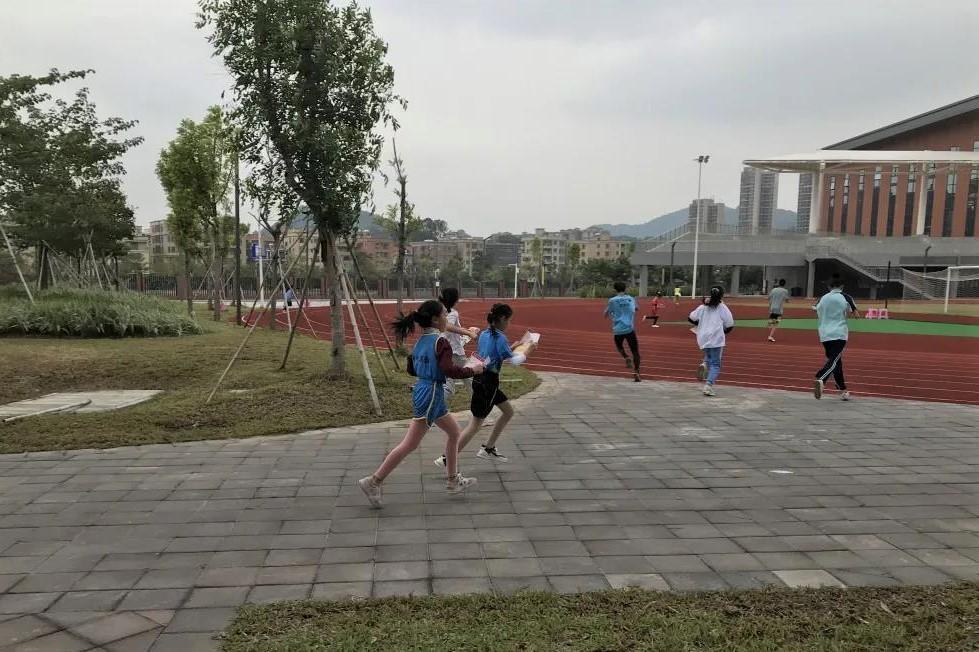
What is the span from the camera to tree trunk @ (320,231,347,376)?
881cm

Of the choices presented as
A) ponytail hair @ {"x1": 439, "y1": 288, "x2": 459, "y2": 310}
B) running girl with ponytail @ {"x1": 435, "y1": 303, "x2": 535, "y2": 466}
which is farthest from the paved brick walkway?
ponytail hair @ {"x1": 439, "y1": 288, "x2": 459, "y2": 310}

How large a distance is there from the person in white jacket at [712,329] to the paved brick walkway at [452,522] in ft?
8.21

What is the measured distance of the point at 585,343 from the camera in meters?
18.4

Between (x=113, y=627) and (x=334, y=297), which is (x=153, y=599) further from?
(x=334, y=297)

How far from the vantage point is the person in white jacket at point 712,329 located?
941 centimetres

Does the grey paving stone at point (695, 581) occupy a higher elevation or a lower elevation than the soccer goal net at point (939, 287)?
lower

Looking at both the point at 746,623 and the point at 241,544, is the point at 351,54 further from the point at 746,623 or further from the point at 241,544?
the point at 746,623

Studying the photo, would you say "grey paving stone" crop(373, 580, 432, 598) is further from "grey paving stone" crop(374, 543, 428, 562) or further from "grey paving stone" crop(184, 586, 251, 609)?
"grey paving stone" crop(184, 586, 251, 609)

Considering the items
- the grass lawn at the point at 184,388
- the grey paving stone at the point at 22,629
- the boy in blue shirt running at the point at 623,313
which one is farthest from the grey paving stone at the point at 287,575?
the boy in blue shirt running at the point at 623,313

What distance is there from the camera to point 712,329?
9398 millimetres

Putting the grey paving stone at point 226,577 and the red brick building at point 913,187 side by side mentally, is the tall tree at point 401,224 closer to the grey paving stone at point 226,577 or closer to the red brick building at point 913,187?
the grey paving stone at point 226,577

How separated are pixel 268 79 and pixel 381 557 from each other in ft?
22.2

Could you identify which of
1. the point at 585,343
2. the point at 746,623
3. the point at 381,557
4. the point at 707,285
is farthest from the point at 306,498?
the point at 707,285

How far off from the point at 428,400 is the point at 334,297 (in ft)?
15.3
